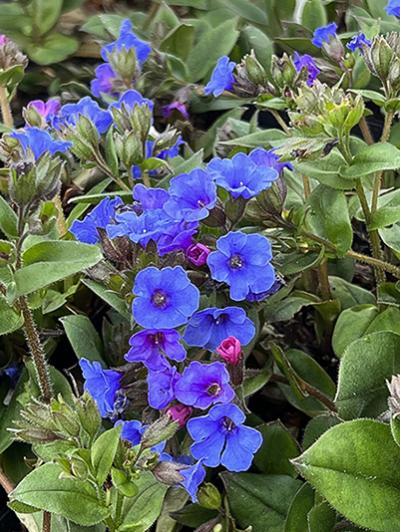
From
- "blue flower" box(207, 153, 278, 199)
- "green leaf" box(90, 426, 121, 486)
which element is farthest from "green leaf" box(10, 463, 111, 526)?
"blue flower" box(207, 153, 278, 199)

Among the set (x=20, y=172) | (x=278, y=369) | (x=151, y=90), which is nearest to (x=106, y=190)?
(x=151, y=90)

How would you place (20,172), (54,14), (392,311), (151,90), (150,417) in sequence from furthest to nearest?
(54,14) → (151,90) → (392,311) → (150,417) → (20,172)

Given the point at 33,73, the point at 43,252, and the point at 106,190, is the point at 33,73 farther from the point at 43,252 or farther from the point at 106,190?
the point at 43,252

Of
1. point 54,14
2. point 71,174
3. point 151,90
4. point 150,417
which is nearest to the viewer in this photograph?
point 150,417

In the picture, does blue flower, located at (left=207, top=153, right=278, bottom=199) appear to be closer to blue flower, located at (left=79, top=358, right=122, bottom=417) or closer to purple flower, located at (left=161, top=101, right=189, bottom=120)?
blue flower, located at (left=79, top=358, right=122, bottom=417)

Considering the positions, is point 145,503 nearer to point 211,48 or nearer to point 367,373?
point 367,373

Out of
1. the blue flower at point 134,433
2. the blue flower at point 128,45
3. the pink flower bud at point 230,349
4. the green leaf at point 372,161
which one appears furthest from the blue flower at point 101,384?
the blue flower at point 128,45
